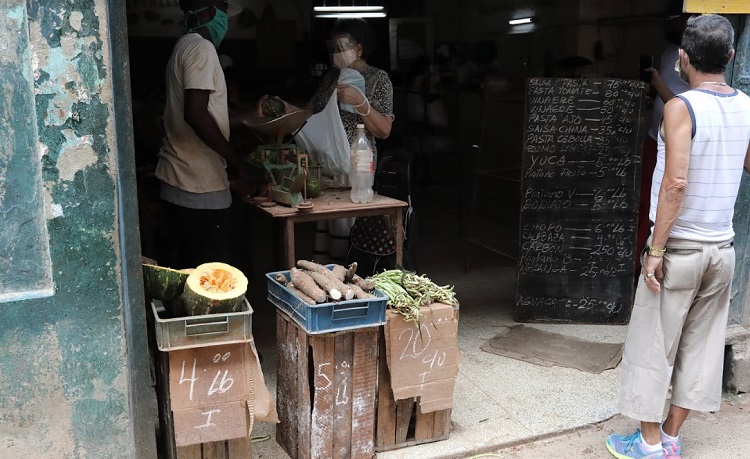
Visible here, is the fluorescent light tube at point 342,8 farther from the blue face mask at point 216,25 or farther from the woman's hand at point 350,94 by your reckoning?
the blue face mask at point 216,25

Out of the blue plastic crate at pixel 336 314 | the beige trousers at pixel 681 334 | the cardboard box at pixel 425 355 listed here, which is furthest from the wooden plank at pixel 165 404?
the beige trousers at pixel 681 334

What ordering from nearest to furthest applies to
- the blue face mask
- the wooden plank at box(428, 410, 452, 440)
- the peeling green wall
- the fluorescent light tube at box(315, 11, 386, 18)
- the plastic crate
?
the plastic crate, the wooden plank at box(428, 410, 452, 440), the blue face mask, the peeling green wall, the fluorescent light tube at box(315, 11, 386, 18)

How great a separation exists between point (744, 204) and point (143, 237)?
3865 millimetres

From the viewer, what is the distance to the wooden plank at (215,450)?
315cm

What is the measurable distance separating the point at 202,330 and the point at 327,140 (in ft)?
6.43

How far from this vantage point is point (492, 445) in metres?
3.63

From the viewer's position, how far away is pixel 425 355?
342 centimetres

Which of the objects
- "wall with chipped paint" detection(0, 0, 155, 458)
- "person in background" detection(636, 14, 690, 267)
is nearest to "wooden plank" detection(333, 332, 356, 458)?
"wall with chipped paint" detection(0, 0, 155, 458)

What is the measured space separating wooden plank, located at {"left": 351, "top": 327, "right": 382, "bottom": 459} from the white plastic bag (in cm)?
160

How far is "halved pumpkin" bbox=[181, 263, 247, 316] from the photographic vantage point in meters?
2.99

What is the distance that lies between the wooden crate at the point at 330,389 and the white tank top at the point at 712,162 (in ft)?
4.97

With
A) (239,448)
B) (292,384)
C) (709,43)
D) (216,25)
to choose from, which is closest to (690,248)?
(709,43)

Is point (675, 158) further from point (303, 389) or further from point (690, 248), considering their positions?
point (303, 389)

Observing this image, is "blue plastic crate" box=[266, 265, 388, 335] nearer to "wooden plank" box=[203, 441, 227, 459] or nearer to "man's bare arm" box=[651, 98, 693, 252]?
"wooden plank" box=[203, 441, 227, 459]
